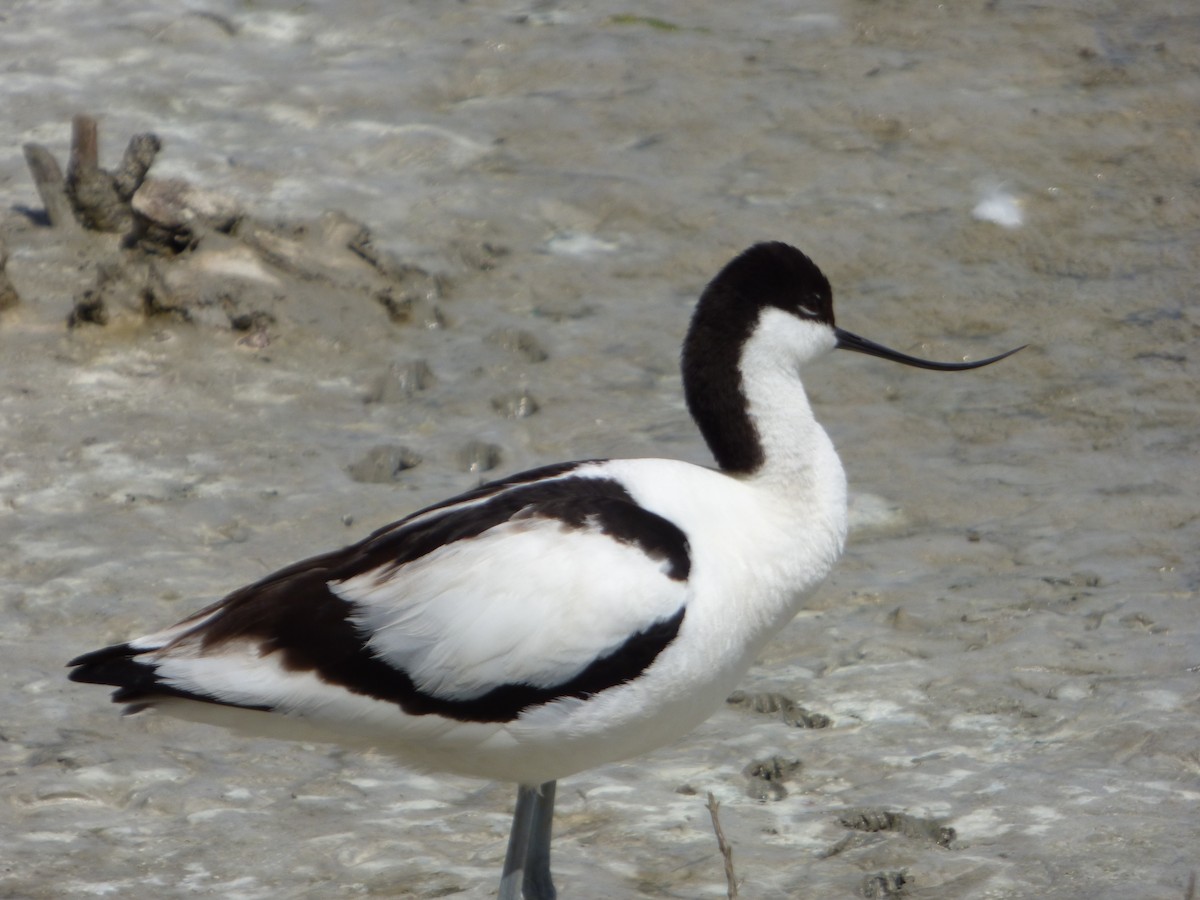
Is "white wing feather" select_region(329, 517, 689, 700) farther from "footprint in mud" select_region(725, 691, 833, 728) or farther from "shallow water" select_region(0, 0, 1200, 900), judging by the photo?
"footprint in mud" select_region(725, 691, 833, 728)

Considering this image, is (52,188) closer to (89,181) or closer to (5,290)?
(89,181)

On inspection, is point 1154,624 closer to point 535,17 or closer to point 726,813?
point 726,813

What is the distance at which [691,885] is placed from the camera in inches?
153

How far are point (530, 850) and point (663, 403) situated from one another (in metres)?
2.77

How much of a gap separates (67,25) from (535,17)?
7.57 feet

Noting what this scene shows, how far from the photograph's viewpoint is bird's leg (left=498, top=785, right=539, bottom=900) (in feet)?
11.8

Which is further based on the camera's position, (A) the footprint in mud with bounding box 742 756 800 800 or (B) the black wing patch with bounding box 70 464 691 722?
(A) the footprint in mud with bounding box 742 756 800 800

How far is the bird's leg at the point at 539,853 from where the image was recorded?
370 cm

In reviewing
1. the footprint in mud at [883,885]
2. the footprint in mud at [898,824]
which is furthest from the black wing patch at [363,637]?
the footprint in mud at [898,824]

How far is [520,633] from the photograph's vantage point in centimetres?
344

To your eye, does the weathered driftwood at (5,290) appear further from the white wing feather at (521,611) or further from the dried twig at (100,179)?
the white wing feather at (521,611)

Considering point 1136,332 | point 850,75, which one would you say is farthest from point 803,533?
point 850,75

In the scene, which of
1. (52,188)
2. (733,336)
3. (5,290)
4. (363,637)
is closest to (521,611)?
(363,637)

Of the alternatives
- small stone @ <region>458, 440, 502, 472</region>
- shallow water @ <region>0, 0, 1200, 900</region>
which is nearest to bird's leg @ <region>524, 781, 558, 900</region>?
→ shallow water @ <region>0, 0, 1200, 900</region>
